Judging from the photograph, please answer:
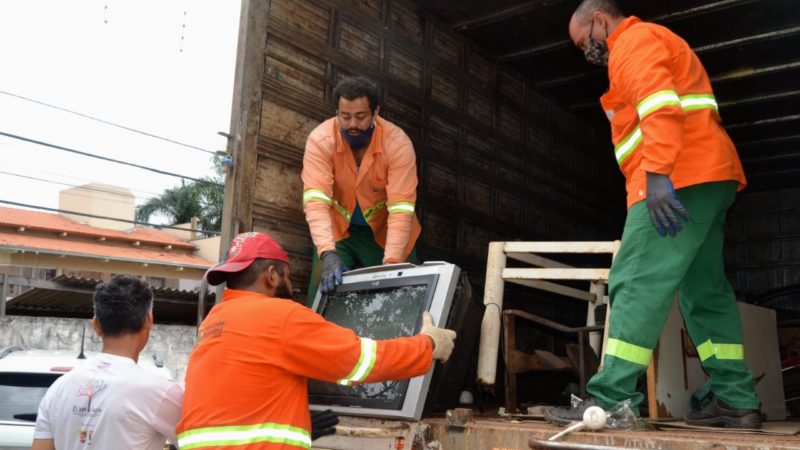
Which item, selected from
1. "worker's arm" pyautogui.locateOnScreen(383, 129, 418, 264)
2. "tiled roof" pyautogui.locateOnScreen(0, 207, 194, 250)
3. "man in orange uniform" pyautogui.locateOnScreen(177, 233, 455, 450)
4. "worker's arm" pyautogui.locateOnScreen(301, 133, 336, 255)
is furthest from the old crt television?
"tiled roof" pyautogui.locateOnScreen(0, 207, 194, 250)

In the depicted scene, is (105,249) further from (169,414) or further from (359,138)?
(169,414)

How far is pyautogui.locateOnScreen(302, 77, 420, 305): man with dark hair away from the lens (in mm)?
4012

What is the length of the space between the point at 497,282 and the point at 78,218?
28297mm

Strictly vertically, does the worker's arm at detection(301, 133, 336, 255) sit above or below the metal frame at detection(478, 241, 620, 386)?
above

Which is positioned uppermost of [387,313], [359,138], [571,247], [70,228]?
[70,228]

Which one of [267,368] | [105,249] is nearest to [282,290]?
[267,368]

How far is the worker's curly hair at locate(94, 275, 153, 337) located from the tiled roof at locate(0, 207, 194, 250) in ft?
65.5

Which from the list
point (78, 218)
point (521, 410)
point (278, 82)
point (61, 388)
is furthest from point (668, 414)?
point (78, 218)

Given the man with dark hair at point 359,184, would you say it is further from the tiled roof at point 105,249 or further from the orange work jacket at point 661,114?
the tiled roof at point 105,249

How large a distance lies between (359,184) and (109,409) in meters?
2.00

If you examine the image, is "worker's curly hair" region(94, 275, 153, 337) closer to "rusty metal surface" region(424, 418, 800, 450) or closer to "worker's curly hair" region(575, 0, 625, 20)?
"rusty metal surface" region(424, 418, 800, 450)

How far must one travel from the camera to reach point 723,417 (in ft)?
9.77

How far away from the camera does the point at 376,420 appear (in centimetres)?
281

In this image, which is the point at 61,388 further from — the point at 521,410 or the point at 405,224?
the point at 521,410
